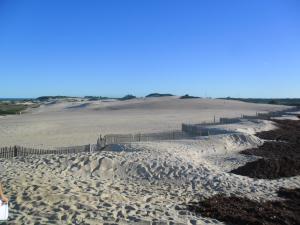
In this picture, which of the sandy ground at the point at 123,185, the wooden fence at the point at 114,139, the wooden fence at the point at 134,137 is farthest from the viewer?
the wooden fence at the point at 134,137

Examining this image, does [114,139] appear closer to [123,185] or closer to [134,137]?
[134,137]

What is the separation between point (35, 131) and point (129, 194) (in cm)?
2748

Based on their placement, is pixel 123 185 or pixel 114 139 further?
pixel 114 139

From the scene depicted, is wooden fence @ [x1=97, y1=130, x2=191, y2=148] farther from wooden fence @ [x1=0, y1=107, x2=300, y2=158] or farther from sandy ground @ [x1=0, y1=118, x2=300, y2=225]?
sandy ground @ [x1=0, y1=118, x2=300, y2=225]

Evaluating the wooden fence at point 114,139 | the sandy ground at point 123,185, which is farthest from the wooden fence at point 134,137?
the sandy ground at point 123,185

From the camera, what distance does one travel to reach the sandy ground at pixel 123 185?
983 centimetres

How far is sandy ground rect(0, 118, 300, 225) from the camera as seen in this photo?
983 cm

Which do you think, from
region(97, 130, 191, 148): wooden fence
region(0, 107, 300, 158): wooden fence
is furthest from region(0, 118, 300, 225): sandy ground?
region(97, 130, 191, 148): wooden fence

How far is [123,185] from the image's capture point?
1359 cm

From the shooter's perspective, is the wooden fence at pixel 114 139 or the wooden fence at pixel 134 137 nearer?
the wooden fence at pixel 114 139

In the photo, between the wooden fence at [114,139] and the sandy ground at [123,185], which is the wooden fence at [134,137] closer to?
the wooden fence at [114,139]

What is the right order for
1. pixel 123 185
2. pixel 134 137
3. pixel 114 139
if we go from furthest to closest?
pixel 134 137 < pixel 114 139 < pixel 123 185

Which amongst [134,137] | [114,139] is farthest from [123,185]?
[134,137]

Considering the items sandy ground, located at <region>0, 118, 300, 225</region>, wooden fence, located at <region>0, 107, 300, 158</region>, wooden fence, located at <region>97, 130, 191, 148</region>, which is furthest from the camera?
wooden fence, located at <region>97, 130, 191, 148</region>
